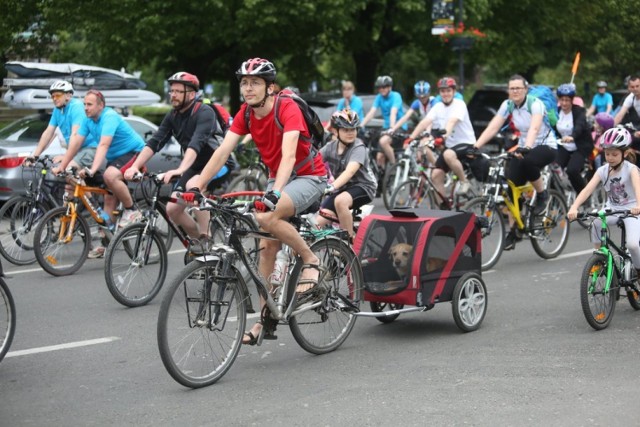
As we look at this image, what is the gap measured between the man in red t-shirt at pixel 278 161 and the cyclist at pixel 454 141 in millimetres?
5808

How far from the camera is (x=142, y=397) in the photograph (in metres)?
6.51

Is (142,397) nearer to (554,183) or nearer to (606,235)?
(606,235)

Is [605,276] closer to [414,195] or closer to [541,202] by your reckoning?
[541,202]

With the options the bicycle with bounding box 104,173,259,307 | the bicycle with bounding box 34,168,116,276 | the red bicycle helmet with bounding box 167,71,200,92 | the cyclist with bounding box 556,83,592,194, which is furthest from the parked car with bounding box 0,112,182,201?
the cyclist with bounding box 556,83,592,194

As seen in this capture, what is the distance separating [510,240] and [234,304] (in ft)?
17.1

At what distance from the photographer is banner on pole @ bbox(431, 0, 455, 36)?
83.4 feet

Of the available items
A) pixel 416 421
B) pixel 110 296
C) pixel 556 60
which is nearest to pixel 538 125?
pixel 110 296

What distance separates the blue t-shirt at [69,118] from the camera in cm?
1161

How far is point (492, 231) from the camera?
1115cm

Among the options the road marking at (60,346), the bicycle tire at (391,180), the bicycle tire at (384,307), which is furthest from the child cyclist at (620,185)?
the bicycle tire at (391,180)

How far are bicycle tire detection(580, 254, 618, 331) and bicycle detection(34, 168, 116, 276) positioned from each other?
5088mm

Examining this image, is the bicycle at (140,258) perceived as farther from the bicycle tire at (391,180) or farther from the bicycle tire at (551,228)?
the bicycle tire at (391,180)

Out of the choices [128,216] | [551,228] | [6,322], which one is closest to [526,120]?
[551,228]

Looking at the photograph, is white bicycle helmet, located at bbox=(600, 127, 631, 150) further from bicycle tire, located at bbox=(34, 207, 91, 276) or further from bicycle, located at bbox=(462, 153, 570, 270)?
bicycle tire, located at bbox=(34, 207, 91, 276)
